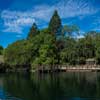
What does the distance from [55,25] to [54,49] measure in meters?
20.8

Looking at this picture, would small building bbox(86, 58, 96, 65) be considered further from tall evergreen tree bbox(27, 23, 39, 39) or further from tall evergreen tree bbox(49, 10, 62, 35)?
tall evergreen tree bbox(27, 23, 39, 39)

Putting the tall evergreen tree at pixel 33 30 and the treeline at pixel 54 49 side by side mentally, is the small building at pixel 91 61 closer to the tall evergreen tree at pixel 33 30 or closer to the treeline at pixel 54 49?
the treeline at pixel 54 49

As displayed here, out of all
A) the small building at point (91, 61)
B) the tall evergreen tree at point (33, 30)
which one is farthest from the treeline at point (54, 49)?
the tall evergreen tree at point (33, 30)

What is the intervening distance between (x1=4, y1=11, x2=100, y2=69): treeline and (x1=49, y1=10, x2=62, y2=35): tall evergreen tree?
3541 mm

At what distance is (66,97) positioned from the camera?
32562mm

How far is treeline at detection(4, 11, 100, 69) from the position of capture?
85625mm

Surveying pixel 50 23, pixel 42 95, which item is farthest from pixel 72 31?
pixel 42 95

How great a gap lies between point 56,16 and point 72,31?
51.7 feet

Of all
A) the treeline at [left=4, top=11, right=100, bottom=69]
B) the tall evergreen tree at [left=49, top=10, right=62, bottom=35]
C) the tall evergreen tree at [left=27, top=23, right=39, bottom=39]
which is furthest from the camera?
the tall evergreen tree at [left=27, top=23, right=39, bottom=39]

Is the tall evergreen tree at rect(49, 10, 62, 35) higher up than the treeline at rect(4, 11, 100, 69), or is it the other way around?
the tall evergreen tree at rect(49, 10, 62, 35)

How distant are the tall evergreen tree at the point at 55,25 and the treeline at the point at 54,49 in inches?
139

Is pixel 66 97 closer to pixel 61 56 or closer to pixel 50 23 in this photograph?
pixel 61 56

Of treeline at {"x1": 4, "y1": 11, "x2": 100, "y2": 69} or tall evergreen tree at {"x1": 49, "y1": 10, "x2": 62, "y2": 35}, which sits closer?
treeline at {"x1": 4, "y1": 11, "x2": 100, "y2": 69}

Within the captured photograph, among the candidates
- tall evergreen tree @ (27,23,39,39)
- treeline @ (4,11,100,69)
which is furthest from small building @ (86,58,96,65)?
tall evergreen tree @ (27,23,39,39)
